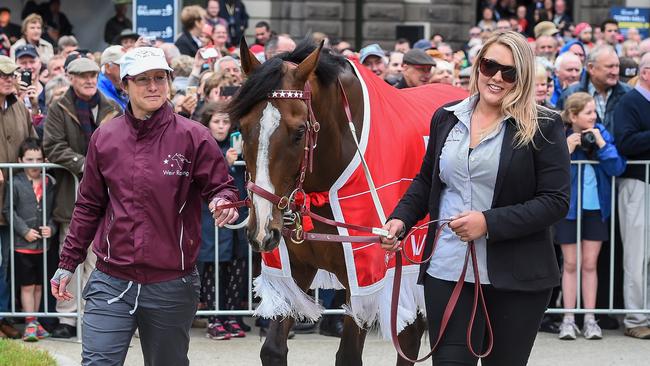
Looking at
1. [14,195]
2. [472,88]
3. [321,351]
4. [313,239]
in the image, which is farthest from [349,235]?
[14,195]

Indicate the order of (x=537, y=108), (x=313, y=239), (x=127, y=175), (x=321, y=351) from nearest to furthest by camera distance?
(x=537, y=108) < (x=127, y=175) < (x=313, y=239) < (x=321, y=351)

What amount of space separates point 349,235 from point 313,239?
274 millimetres

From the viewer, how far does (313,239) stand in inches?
219

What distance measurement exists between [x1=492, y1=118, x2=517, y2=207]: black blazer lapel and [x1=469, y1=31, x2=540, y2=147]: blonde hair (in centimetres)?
3

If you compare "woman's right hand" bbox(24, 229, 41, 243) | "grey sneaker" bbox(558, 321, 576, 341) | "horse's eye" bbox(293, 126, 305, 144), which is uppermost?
"horse's eye" bbox(293, 126, 305, 144)

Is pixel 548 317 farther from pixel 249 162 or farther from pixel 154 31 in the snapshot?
pixel 154 31

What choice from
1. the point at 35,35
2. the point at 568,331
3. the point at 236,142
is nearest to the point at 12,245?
the point at 236,142

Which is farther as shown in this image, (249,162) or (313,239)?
(313,239)

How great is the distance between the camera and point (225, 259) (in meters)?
8.61

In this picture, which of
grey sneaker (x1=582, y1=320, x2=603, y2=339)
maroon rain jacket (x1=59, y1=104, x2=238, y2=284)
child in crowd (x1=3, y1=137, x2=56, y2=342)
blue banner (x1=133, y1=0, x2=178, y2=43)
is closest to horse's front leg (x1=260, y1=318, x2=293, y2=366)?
maroon rain jacket (x1=59, y1=104, x2=238, y2=284)

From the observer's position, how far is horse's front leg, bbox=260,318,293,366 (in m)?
5.93

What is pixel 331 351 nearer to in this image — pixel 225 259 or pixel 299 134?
pixel 225 259

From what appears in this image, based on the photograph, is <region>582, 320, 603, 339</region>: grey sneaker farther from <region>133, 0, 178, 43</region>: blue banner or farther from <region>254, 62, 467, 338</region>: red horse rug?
<region>133, 0, 178, 43</region>: blue banner

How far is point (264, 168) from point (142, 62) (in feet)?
2.43
